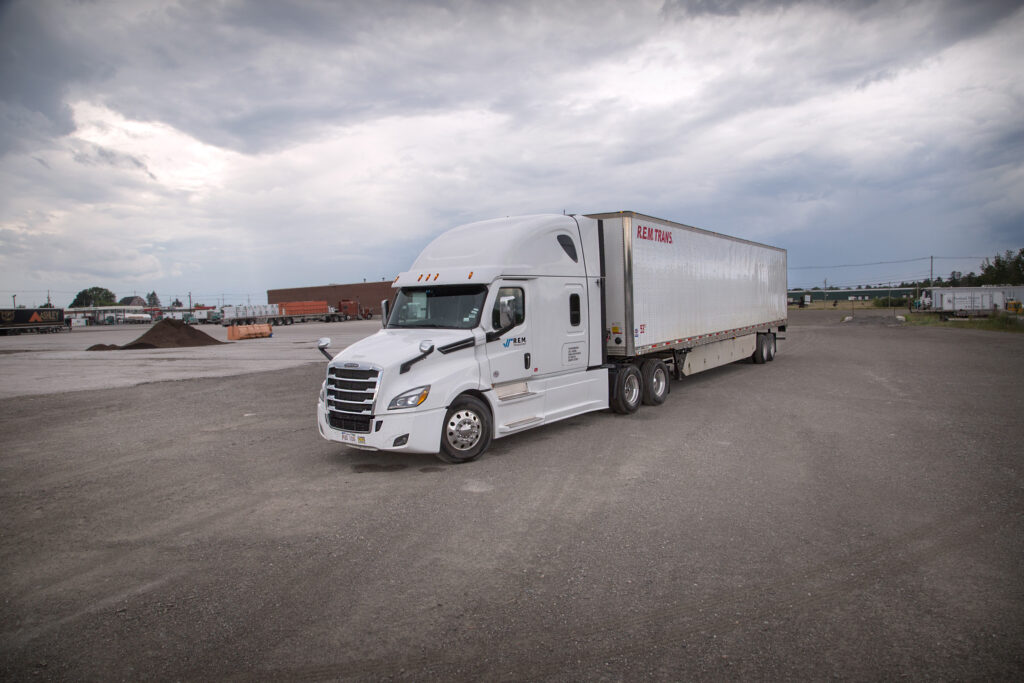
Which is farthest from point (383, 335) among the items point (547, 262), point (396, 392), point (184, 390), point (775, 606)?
point (184, 390)

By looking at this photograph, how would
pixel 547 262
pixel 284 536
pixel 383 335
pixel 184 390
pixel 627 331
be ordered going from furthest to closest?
pixel 184 390
pixel 627 331
pixel 547 262
pixel 383 335
pixel 284 536

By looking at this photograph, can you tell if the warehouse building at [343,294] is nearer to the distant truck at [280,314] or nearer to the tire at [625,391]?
the distant truck at [280,314]

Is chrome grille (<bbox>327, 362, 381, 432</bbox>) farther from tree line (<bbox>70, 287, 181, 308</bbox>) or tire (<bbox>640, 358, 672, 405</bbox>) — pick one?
tree line (<bbox>70, 287, 181, 308</bbox>)

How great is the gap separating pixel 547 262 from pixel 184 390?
1097 cm

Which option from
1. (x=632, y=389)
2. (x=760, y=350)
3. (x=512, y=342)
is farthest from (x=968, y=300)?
(x=512, y=342)

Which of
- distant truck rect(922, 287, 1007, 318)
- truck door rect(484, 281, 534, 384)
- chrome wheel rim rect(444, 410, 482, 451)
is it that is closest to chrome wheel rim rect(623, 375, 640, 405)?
truck door rect(484, 281, 534, 384)

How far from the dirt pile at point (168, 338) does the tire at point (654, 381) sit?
2928 cm

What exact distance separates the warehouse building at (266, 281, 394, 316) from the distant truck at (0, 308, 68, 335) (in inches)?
1494

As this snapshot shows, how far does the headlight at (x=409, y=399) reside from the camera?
7035 millimetres

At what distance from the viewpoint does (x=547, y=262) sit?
9031 mm

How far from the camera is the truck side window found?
8000mm

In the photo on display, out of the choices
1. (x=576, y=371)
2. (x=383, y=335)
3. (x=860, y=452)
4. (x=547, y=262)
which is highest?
(x=547, y=262)

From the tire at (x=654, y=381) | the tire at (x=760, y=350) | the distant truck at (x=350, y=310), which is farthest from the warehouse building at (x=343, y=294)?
the tire at (x=654, y=381)

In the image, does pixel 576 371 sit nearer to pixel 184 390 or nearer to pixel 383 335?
pixel 383 335
